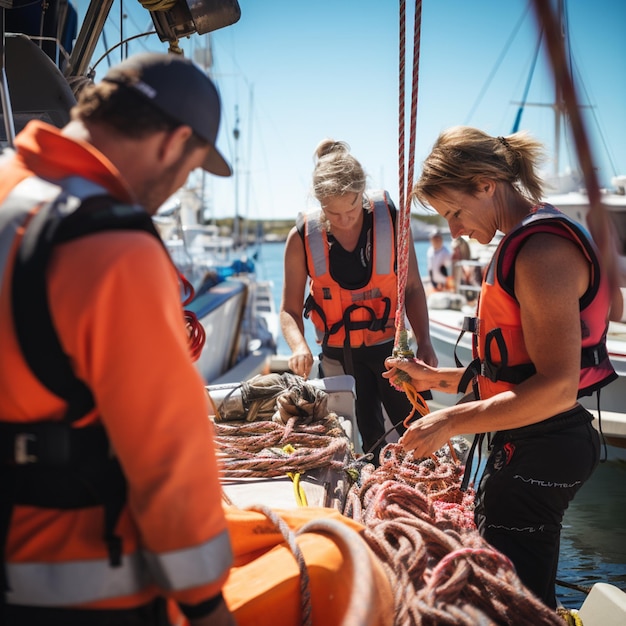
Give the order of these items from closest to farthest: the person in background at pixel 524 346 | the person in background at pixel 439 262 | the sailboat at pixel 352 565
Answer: the sailboat at pixel 352 565, the person in background at pixel 524 346, the person in background at pixel 439 262

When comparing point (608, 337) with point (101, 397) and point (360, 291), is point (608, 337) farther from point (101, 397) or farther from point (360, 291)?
point (101, 397)

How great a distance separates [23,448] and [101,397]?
17 cm

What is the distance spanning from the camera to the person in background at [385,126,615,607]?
6.49 ft

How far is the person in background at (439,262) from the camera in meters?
15.7

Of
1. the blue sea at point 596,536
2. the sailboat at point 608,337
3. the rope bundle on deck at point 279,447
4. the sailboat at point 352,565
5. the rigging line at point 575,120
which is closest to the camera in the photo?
the rigging line at point 575,120

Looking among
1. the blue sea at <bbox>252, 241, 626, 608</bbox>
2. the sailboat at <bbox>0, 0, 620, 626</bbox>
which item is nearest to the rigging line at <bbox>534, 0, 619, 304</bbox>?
the sailboat at <bbox>0, 0, 620, 626</bbox>

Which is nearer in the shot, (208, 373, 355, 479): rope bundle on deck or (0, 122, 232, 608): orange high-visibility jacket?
(0, 122, 232, 608): orange high-visibility jacket

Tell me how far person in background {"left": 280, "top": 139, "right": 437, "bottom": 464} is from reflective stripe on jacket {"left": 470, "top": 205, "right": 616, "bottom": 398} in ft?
4.99

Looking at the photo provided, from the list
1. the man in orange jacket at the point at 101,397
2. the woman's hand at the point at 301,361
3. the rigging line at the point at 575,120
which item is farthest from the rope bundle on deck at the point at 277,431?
the rigging line at the point at 575,120

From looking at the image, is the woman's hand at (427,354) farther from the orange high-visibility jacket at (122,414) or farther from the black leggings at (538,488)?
the orange high-visibility jacket at (122,414)

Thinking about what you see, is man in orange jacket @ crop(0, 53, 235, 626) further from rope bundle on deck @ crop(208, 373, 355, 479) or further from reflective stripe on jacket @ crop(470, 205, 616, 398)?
rope bundle on deck @ crop(208, 373, 355, 479)

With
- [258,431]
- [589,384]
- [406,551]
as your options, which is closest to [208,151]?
[406,551]

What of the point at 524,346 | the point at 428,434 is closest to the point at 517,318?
the point at 524,346

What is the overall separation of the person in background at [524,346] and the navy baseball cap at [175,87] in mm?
1075
